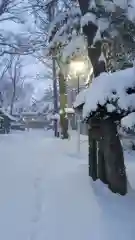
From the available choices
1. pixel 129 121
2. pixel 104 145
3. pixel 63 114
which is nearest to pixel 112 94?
pixel 129 121

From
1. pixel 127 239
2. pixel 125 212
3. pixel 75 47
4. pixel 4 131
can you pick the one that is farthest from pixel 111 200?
pixel 4 131

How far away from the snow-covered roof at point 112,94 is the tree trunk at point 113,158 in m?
0.69

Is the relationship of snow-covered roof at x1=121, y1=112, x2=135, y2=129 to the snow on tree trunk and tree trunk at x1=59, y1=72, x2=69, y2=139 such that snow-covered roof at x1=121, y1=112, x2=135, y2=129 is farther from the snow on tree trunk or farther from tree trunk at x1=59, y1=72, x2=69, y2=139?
tree trunk at x1=59, y1=72, x2=69, y2=139

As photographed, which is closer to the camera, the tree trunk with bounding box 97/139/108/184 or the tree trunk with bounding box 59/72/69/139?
the tree trunk with bounding box 97/139/108/184

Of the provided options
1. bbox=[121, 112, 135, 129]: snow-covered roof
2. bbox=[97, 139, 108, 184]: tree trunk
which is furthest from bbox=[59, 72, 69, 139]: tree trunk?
bbox=[121, 112, 135, 129]: snow-covered roof

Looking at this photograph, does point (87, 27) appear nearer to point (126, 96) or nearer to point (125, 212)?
point (126, 96)

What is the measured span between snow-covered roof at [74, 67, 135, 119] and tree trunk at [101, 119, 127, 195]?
0.69 m

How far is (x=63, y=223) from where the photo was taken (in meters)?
4.95

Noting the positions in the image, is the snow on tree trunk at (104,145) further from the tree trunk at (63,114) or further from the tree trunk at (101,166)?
the tree trunk at (63,114)

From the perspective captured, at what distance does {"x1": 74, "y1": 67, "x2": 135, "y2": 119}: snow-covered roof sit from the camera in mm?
5582

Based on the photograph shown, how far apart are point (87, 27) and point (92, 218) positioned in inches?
139

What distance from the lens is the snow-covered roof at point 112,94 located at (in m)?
5.58

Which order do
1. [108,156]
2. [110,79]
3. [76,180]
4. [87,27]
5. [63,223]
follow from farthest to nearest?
[76,180], [87,27], [108,156], [110,79], [63,223]

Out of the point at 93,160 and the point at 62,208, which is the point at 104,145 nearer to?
the point at 93,160
